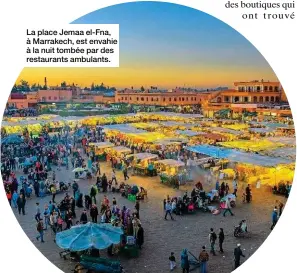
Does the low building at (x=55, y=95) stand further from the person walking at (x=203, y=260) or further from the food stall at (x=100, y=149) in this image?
the person walking at (x=203, y=260)

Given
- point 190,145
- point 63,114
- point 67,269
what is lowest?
point 67,269

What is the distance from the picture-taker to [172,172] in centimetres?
798

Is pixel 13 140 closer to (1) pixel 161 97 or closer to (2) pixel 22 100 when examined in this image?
(2) pixel 22 100

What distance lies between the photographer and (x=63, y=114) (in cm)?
777

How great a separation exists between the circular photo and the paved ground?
0.02m

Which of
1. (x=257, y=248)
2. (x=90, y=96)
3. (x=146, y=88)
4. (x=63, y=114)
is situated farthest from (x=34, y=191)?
(x=257, y=248)

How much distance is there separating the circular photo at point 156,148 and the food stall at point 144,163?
0.02m

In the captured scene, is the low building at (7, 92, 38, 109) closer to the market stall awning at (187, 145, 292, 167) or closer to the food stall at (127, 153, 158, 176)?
the food stall at (127, 153, 158, 176)

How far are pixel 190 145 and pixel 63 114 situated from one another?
2.27m

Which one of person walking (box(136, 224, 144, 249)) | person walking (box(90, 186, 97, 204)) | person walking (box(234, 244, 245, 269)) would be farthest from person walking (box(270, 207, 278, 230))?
person walking (box(90, 186, 97, 204))

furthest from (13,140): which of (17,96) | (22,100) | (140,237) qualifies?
(140,237)

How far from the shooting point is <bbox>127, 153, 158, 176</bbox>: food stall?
26.5 ft

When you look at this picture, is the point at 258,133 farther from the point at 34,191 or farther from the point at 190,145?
the point at 34,191

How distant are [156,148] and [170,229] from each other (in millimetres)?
1684
